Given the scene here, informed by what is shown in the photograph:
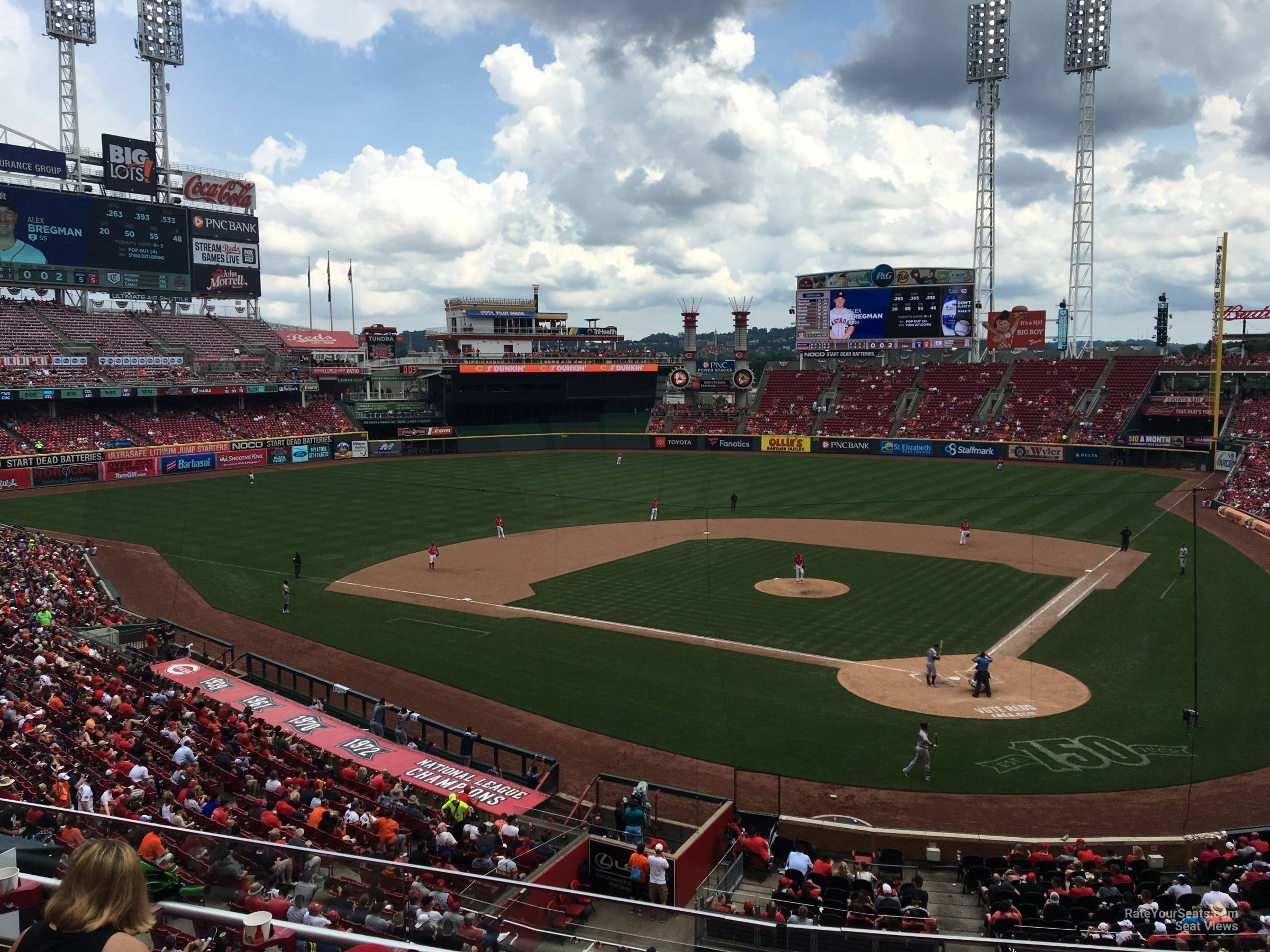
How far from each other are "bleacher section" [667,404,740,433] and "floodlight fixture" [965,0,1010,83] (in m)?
31.5

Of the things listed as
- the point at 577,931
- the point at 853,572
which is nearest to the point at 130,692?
the point at 577,931

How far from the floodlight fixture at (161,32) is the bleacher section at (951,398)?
63791mm

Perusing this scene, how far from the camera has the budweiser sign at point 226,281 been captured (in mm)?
75250

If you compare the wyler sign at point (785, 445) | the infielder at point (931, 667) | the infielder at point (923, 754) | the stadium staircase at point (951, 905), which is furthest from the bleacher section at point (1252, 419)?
the stadium staircase at point (951, 905)

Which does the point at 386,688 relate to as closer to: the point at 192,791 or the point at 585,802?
the point at 585,802

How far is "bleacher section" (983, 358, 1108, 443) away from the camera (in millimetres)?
63344

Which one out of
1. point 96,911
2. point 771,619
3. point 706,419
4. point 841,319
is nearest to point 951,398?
point 841,319

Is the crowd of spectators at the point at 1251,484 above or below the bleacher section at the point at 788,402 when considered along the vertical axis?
below

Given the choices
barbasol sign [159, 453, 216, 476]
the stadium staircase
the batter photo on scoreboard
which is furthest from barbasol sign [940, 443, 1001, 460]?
the batter photo on scoreboard

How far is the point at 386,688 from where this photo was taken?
853 inches

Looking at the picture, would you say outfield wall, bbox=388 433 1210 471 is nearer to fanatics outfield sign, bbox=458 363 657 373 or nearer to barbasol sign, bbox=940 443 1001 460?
barbasol sign, bbox=940 443 1001 460

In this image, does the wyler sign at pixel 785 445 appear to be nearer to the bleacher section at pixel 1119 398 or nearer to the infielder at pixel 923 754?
the bleacher section at pixel 1119 398

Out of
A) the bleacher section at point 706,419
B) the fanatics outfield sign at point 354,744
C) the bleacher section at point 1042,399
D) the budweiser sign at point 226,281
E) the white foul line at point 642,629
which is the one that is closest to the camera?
the fanatics outfield sign at point 354,744

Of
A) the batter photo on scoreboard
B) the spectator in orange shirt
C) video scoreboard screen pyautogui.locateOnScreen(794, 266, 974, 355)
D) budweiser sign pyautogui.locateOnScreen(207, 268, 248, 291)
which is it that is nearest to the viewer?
the spectator in orange shirt
